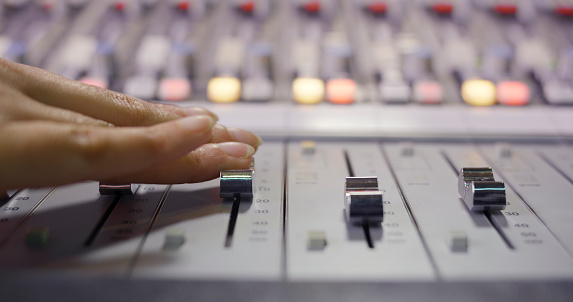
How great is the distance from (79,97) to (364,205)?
0.57m

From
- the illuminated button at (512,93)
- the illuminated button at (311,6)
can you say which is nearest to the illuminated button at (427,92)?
the illuminated button at (512,93)

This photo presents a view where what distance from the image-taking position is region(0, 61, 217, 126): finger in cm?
95

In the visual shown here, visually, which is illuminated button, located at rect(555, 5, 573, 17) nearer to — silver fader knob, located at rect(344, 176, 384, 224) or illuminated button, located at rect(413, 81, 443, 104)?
illuminated button, located at rect(413, 81, 443, 104)

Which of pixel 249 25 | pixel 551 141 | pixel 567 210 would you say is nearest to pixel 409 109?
pixel 551 141

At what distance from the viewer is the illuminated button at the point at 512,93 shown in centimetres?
146

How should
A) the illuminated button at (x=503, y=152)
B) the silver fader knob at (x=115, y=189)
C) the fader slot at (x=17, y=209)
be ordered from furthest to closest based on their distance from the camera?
the illuminated button at (x=503, y=152)
the silver fader knob at (x=115, y=189)
the fader slot at (x=17, y=209)

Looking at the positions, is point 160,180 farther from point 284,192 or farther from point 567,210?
point 567,210

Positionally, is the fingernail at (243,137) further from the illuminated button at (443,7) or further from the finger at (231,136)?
the illuminated button at (443,7)

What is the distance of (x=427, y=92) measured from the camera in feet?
4.86

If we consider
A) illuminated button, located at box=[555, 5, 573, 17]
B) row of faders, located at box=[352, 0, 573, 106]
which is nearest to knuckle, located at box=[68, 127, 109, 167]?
row of faders, located at box=[352, 0, 573, 106]

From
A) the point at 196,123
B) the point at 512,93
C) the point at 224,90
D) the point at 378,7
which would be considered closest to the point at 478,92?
the point at 512,93

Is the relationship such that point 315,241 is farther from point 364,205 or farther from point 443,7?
point 443,7

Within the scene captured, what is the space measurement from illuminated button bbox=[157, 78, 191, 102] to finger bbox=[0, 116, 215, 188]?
0.65 meters

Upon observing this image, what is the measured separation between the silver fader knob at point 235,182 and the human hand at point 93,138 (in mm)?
36
